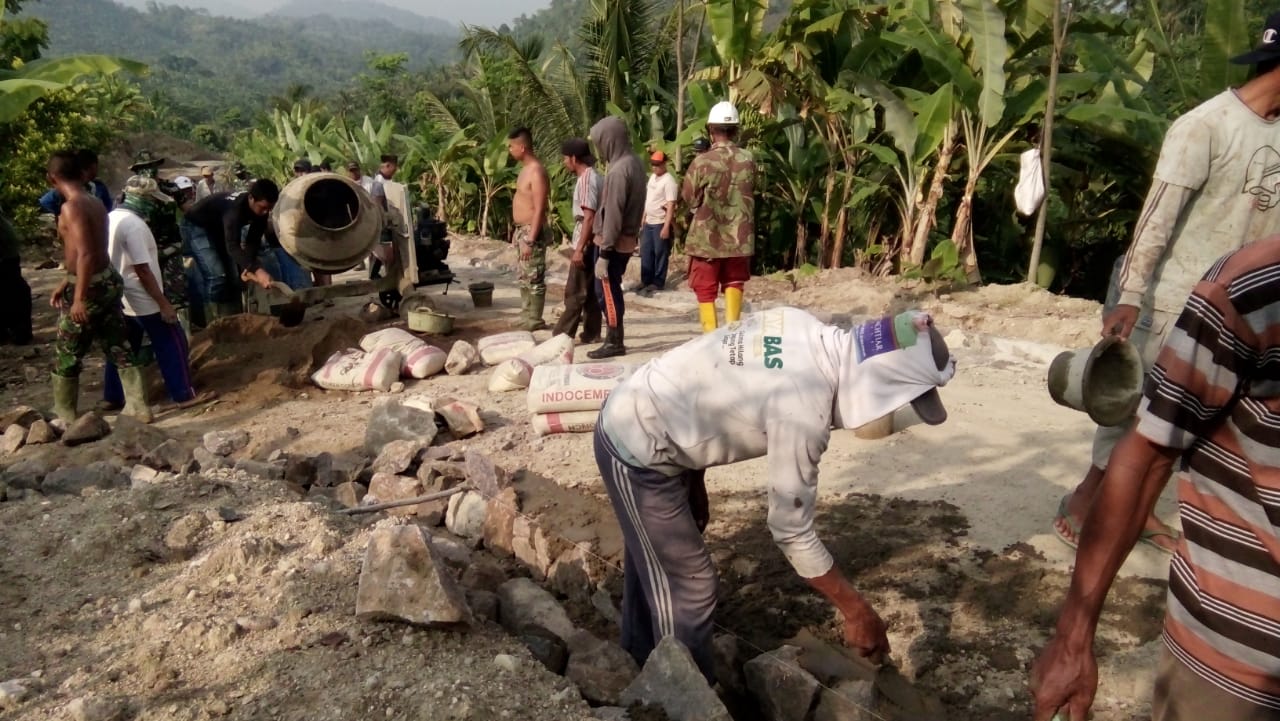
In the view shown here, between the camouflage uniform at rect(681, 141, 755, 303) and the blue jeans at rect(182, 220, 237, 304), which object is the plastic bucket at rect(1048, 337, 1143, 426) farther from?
the blue jeans at rect(182, 220, 237, 304)

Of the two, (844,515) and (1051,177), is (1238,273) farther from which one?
(1051,177)

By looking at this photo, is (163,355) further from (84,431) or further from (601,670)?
(601,670)

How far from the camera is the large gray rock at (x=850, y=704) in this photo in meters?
2.52

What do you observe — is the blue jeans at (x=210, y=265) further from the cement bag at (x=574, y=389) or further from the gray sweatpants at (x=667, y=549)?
the gray sweatpants at (x=667, y=549)

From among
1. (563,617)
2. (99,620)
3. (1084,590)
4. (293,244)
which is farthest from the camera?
(293,244)

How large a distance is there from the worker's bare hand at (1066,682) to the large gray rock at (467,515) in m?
2.78

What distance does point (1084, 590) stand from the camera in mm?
1637

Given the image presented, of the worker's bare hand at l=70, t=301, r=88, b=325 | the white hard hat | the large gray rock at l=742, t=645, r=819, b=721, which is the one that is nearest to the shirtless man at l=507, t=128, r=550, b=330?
the white hard hat

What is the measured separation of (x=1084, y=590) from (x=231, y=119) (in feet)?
192

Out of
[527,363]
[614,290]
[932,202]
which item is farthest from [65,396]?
[932,202]

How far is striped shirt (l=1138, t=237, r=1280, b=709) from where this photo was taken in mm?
1370

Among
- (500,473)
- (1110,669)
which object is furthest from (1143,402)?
(500,473)

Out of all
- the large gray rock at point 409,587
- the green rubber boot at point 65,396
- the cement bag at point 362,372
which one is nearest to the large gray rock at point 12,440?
the green rubber boot at point 65,396

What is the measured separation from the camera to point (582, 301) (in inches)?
266
